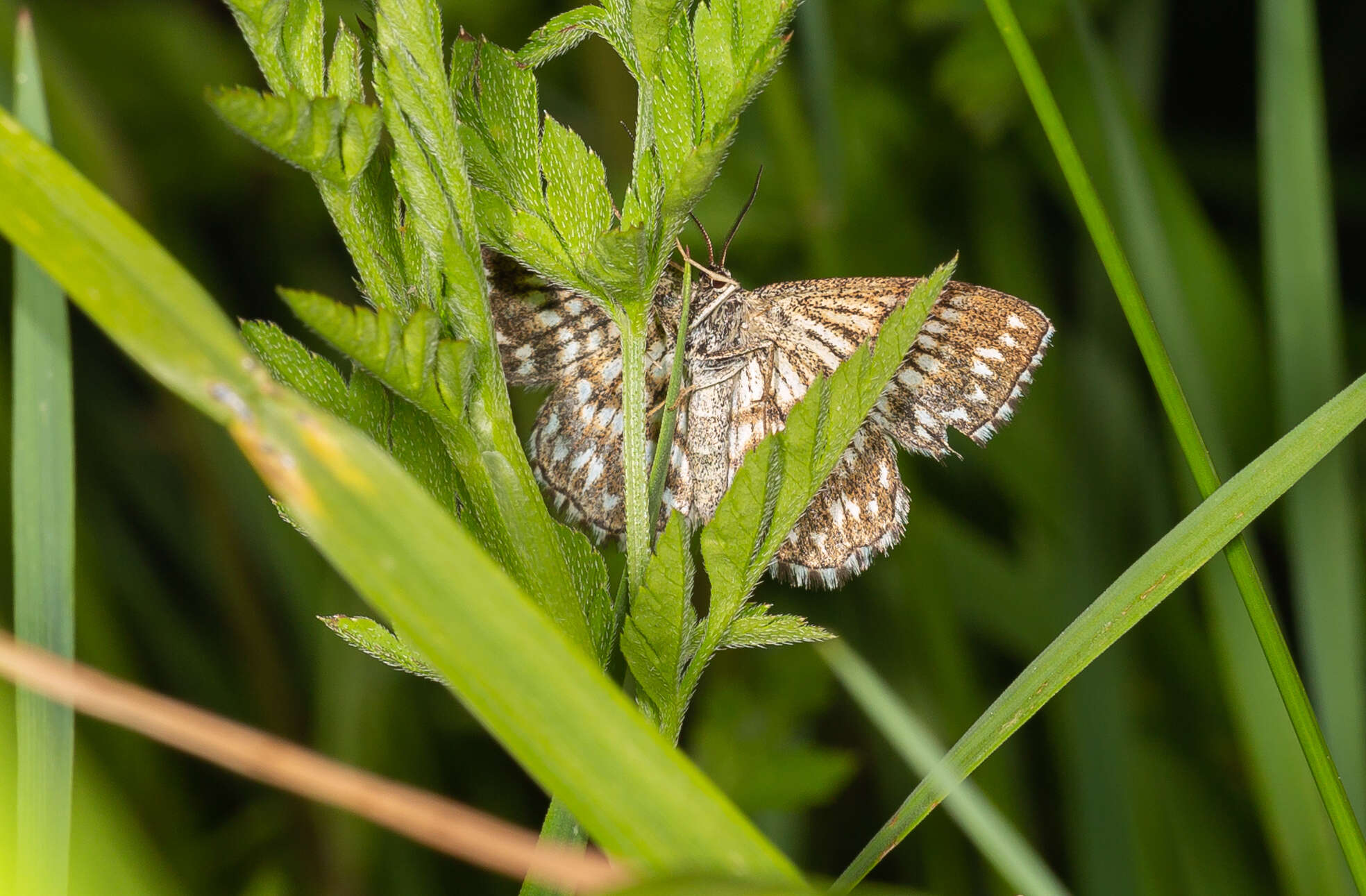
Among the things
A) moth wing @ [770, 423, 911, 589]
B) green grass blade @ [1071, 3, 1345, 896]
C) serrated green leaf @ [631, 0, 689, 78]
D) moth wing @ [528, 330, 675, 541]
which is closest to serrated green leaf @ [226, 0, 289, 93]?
serrated green leaf @ [631, 0, 689, 78]

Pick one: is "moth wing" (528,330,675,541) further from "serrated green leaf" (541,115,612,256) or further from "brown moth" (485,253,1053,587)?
"serrated green leaf" (541,115,612,256)

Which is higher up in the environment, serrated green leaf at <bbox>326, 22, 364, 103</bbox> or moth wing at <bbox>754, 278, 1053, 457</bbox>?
moth wing at <bbox>754, 278, 1053, 457</bbox>

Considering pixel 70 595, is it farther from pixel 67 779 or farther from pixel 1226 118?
pixel 1226 118

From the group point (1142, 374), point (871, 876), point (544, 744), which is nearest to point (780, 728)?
point (871, 876)

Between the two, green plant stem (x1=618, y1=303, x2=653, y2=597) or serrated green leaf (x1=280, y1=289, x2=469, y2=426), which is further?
green plant stem (x1=618, y1=303, x2=653, y2=597)

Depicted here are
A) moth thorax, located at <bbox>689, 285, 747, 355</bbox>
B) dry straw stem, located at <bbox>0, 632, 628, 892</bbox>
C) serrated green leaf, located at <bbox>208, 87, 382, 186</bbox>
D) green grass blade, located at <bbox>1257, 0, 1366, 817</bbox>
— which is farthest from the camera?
green grass blade, located at <bbox>1257, 0, 1366, 817</bbox>

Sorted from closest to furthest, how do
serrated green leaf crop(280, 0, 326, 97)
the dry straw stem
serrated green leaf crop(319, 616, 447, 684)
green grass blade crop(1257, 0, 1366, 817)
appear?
1. the dry straw stem
2. serrated green leaf crop(280, 0, 326, 97)
3. serrated green leaf crop(319, 616, 447, 684)
4. green grass blade crop(1257, 0, 1366, 817)

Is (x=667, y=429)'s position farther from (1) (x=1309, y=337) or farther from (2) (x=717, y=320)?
(1) (x=1309, y=337)
